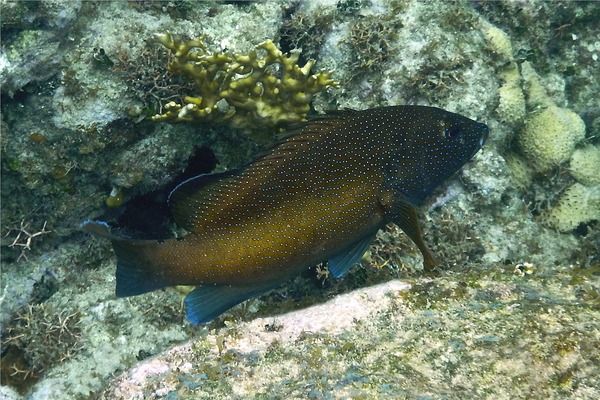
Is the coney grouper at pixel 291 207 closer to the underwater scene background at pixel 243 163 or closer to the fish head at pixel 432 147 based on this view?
the fish head at pixel 432 147

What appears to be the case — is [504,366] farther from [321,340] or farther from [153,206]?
[153,206]

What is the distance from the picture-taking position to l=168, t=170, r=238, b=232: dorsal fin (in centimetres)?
310

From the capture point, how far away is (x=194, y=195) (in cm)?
313

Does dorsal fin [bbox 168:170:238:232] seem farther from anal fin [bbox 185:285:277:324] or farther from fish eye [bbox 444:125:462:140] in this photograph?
fish eye [bbox 444:125:462:140]

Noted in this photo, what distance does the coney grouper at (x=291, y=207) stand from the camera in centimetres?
312

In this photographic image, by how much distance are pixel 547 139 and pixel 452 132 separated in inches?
116

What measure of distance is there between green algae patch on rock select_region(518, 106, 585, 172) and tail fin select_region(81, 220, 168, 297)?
180 inches

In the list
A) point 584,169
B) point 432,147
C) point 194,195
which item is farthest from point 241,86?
point 584,169

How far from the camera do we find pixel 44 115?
13.0 feet

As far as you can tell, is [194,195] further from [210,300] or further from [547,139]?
[547,139]

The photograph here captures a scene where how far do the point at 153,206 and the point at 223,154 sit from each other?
0.91 m

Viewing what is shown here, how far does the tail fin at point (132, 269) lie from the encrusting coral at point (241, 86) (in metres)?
1.22

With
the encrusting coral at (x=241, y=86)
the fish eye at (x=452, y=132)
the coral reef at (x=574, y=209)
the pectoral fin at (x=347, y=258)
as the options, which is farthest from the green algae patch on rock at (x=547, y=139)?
the pectoral fin at (x=347, y=258)

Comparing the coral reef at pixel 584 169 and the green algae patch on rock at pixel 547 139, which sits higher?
the green algae patch on rock at pixel 547 139
